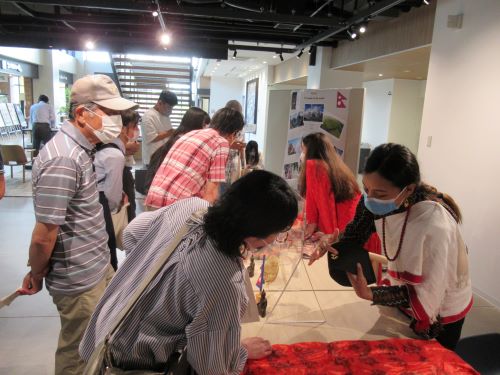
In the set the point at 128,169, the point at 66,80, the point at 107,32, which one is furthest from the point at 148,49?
the point at 66,80

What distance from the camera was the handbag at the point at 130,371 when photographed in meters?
0.87

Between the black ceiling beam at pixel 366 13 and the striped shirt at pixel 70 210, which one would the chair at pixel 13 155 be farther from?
the striped shirt at pixel 70 210

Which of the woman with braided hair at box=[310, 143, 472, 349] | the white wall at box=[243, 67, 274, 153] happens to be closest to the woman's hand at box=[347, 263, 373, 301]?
the woman with braided hair at box=[310, 143, 472, 349]

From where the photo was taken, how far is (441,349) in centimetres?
135

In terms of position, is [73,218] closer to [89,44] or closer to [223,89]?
[89,44]

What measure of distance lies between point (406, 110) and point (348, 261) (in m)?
9.05

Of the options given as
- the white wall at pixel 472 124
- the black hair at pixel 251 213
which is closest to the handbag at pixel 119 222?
the black hair at pixel 251 213

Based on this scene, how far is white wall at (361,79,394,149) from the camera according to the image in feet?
31.3

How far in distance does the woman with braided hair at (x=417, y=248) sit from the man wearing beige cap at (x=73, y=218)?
1035mm

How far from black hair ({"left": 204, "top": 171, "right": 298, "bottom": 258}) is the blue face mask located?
2.29ft

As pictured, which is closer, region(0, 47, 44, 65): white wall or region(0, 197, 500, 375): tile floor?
region(0, 197, 500, 375): tile floor

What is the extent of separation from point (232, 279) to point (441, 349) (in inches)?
37.4

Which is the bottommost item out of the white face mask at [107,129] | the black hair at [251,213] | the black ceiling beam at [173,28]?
the black hair at [251,213]

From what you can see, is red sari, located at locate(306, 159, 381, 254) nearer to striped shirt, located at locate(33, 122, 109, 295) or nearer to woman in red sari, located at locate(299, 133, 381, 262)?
woman in red sari, located at locate(299, 133, 381, 262)
